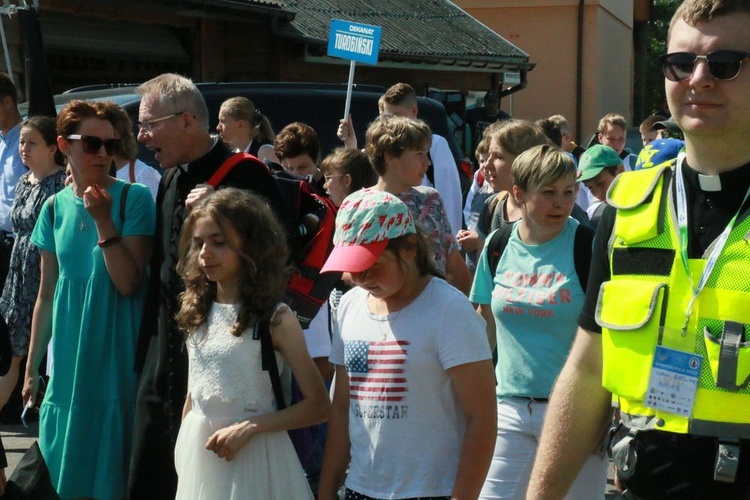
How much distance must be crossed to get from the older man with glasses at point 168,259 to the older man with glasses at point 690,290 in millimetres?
2383

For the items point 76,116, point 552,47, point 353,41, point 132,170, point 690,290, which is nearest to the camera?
point 690,290

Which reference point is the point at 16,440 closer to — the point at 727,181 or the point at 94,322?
the point at 94,322

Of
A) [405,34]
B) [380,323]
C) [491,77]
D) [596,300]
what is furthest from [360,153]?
[491,77]

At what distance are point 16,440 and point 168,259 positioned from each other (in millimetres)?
3632

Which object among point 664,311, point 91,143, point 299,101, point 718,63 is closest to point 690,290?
point 664,311

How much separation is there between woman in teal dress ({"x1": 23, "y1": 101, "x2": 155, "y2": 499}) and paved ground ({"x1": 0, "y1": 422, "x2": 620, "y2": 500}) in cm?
214

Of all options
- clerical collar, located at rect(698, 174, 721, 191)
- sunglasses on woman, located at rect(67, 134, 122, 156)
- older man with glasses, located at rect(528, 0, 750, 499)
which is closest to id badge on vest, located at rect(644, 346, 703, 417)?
older man with glasses, located at rect(528, 0, 750, 499)

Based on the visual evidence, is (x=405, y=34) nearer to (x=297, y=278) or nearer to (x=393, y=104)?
(x=393, y=104)

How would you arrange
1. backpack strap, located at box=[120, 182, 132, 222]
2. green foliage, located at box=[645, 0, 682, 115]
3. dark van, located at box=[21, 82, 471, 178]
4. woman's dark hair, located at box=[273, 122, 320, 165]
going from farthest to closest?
1. green foliage, located at box=[645, 0, 682, 115]
2. dark van, located at box=[21, 82, 471, 178]
3. woman's dark hair, located at box=[273, 122, 320, 165]
4. backpack strap, located at box=[120, 182, 132, 222]

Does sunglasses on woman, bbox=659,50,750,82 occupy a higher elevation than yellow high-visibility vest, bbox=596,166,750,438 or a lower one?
higher

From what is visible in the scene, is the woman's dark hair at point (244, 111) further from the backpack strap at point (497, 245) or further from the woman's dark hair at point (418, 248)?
the woman's dark hair at point (418, 248)

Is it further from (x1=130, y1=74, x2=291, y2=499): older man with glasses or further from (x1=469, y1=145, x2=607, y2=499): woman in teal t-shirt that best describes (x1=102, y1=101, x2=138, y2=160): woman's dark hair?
(x1=469, y1=145, x2=607, y2=499): woman in teal t-shirt

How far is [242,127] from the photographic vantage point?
308 inches

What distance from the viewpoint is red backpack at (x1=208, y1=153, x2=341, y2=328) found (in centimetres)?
494
